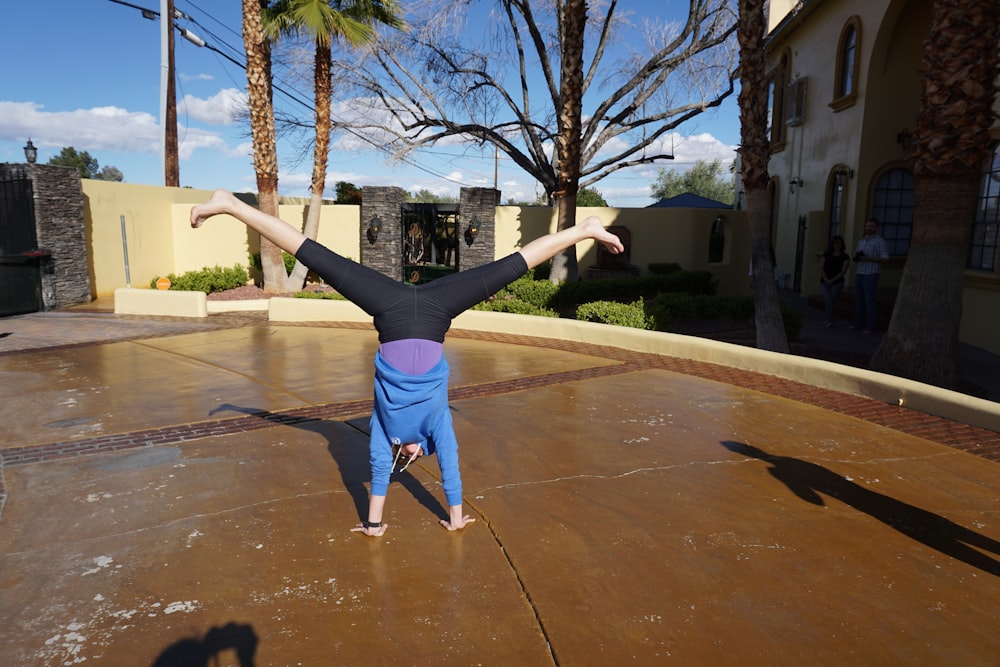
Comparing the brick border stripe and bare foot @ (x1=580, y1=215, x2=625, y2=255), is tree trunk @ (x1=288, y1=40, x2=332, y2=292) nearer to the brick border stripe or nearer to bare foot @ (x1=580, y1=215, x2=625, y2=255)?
the brick border stripe

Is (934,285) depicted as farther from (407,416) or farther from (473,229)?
(473,229)

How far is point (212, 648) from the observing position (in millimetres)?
2998

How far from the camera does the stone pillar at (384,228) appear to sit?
53.6 feet

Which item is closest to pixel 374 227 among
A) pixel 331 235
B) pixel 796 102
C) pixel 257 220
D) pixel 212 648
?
A: pixel 331 235

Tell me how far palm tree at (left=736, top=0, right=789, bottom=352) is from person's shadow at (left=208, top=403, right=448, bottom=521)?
595 centimetres

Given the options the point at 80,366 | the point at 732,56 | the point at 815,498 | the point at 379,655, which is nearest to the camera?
the point at 379,655

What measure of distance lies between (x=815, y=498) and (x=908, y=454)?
147cm

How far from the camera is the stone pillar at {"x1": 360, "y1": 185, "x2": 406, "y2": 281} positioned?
16.3m

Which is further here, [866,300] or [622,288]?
[622,288]

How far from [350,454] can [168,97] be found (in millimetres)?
18694

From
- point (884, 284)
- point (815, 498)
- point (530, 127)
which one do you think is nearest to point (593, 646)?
point (815, 498)

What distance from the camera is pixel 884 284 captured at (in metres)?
14.2

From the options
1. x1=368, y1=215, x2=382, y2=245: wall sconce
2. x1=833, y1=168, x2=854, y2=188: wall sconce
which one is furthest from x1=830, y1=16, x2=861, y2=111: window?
x1=368, y1=215, x2=382, y2=245: wall sconce

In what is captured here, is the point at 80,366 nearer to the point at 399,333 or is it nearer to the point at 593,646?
the point at 399,333
